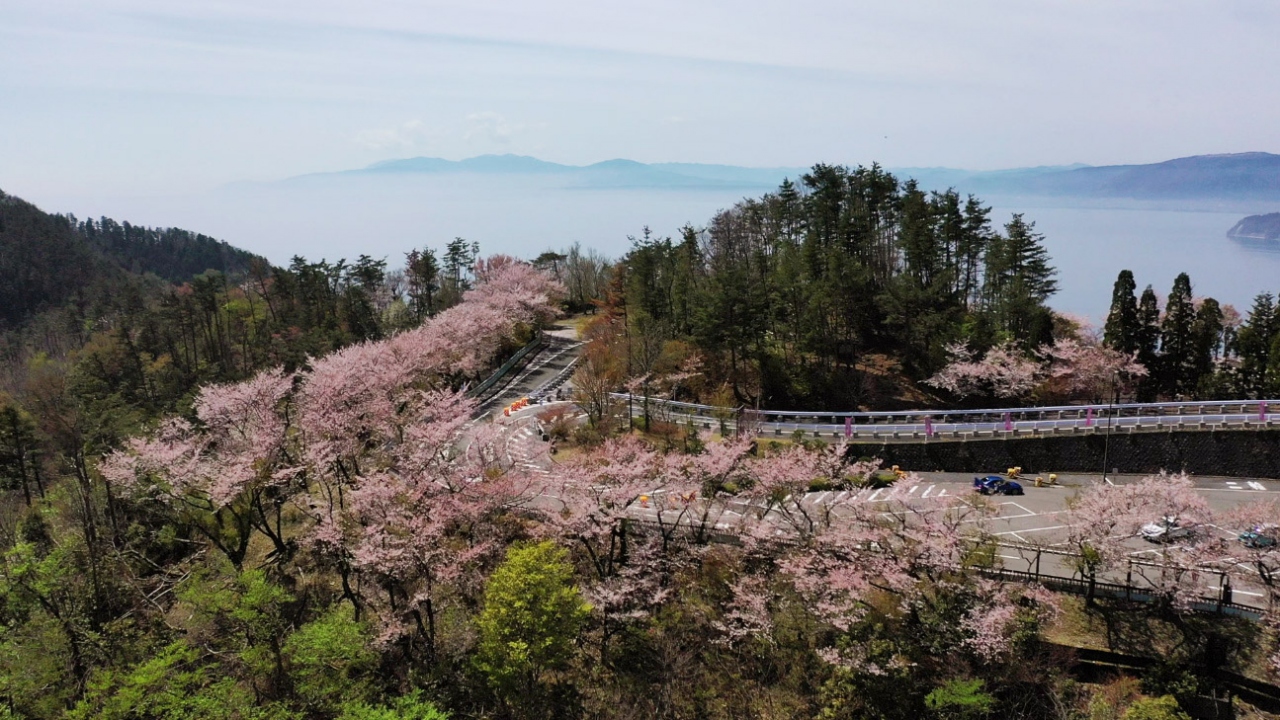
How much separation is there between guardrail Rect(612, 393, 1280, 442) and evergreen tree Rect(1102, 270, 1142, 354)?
13.8 ft

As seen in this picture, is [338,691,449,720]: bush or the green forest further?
the green forest

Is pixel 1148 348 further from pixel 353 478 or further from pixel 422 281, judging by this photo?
pixel 422 281

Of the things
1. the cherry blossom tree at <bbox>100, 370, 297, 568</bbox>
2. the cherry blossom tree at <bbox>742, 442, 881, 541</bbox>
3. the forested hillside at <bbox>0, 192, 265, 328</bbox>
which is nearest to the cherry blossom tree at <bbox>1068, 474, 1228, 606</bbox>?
the cherry blossom tree at <bbox>742, 442, 881, 541</bbox>

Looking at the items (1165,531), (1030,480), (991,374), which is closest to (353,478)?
(1165,531)

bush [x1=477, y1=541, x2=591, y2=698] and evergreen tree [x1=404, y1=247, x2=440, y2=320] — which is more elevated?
evergreen tree [x1=404, y1=247, x2=440, y2=320]

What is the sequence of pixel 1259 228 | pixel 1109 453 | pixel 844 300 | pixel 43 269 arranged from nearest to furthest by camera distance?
pixel 1109 453, pixel 844 300, pixel 43 269, pixel 1259 228

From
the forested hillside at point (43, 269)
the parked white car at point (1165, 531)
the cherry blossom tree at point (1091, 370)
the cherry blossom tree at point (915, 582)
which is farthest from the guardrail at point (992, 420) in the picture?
the forested hillside at point (43, 269)

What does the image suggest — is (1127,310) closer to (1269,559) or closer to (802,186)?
(1269,559)

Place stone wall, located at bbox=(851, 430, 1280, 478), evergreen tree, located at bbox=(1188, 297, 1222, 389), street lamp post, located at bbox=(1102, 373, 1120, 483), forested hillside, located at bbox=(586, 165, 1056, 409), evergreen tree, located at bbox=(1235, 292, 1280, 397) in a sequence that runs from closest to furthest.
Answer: street lamp post, located at bbox=(1102, 373, 1120, 483)
stone wall, located at bbox=(851, 430, 1280, 478)
evergreen tree, located at bbox=(1235, 292, 1280, 397)
evergreen tree, located at bbox=(1188, 297, 1222, 389)
forested hillside, located at bbox=(586, 165, 1056, 409)

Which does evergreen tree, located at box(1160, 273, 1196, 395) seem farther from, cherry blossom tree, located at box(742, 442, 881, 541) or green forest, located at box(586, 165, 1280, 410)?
cherry blossom tree, located at box(742, 442, 881, 541)

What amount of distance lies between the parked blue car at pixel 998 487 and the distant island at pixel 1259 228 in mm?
170737

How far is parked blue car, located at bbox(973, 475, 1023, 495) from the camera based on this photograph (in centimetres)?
2394

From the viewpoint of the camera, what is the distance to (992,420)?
2812cm

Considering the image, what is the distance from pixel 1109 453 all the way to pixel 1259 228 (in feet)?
574
